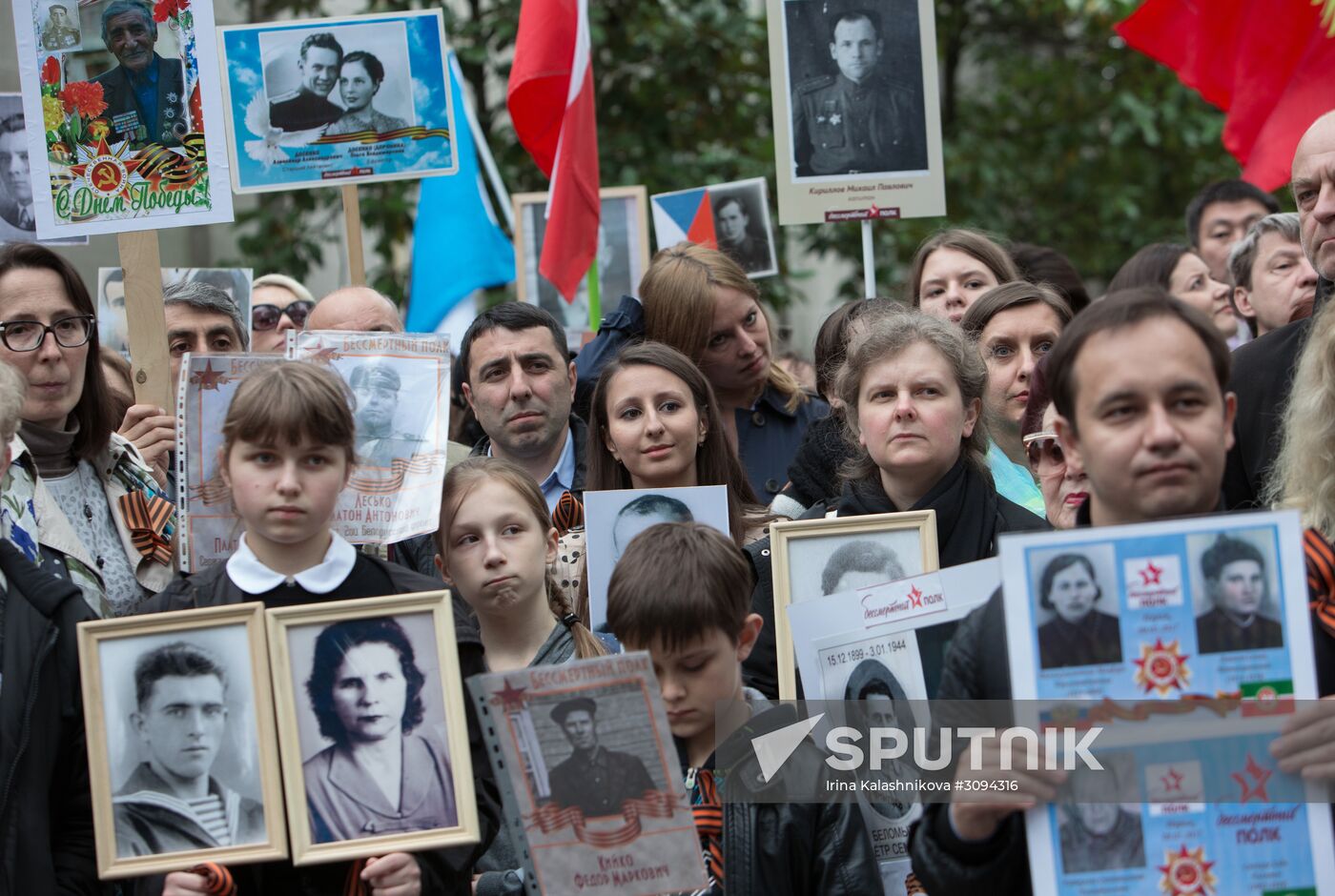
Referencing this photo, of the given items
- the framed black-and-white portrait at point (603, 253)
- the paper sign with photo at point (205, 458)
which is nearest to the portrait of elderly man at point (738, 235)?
the framed black-and-white portrait at point (603, 253)

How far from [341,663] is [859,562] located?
1209 mm

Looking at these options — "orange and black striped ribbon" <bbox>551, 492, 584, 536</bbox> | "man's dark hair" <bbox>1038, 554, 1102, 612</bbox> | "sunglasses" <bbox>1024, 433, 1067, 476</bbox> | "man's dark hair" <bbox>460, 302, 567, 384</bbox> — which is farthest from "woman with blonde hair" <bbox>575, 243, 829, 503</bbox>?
"man's dark hair" <bbox>1038, 554, 1102, 612</bbox>

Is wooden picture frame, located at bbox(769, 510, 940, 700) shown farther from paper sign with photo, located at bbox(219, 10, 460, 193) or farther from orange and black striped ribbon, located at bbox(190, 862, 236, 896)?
paper sign with photo, located at bbox(219, 10, 460, 193)

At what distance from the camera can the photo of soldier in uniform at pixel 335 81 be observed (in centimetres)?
573

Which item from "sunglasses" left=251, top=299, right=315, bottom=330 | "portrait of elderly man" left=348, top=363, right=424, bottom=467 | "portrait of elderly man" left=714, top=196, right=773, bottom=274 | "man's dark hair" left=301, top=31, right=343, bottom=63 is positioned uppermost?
"man's dark hair" left=301, top=31, right=343, bottom=63

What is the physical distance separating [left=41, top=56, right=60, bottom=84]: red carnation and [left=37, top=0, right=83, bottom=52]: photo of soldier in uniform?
0.03m

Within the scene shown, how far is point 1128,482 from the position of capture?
8.60ft

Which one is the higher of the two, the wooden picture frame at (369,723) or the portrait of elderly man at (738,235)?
the portrait of elderly man at (738,235)

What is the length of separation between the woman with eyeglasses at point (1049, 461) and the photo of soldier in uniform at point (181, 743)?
2.03 meters

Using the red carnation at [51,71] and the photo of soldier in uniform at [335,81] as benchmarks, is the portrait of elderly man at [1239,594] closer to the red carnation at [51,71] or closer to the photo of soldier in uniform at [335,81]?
the red carnation at [51,71]

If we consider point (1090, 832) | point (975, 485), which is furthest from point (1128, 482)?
point (975, 485)

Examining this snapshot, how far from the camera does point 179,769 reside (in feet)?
10.0

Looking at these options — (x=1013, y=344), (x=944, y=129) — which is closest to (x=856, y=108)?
(x=1013, y=344)

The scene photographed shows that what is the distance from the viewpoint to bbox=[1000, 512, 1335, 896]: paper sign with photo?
2557 mm
